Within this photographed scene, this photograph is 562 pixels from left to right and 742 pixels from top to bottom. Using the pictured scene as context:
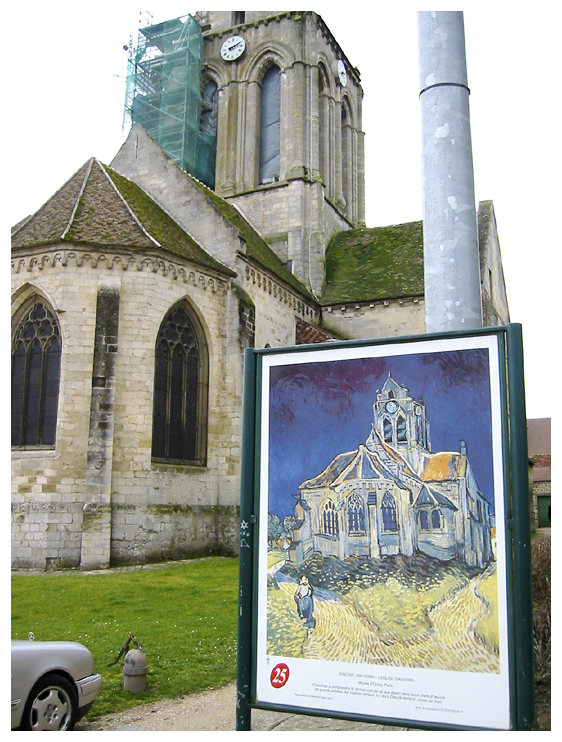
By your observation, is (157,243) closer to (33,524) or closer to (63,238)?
(63,238)

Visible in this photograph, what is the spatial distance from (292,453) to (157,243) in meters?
13.0

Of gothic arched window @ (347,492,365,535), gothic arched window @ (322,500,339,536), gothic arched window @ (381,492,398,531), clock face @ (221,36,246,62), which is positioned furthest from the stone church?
gothic arched window @ (381,492,398,531)

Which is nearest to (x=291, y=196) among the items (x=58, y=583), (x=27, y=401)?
(x=27, y=401)

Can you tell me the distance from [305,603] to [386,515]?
0.73 m

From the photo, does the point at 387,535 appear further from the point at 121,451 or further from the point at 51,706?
the point at 121,451

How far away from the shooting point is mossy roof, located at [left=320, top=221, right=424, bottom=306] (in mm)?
23344

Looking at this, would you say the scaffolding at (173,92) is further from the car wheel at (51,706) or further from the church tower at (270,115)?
the car wheel at (51,706)

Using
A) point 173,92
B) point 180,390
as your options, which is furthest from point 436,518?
point 173,92

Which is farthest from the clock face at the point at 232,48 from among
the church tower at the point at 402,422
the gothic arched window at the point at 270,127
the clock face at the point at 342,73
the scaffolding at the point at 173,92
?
the church tower at the point at 402,422

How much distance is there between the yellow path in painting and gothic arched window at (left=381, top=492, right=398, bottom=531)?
489 millimetres

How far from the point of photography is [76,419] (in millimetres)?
14828

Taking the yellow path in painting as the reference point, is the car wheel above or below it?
below

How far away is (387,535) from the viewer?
386cm

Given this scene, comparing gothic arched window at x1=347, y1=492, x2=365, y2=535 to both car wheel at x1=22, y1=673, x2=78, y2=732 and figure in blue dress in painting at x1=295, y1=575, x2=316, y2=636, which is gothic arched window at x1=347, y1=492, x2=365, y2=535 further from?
car wheel at x1=22, y1=673, x2=78, y2=732
